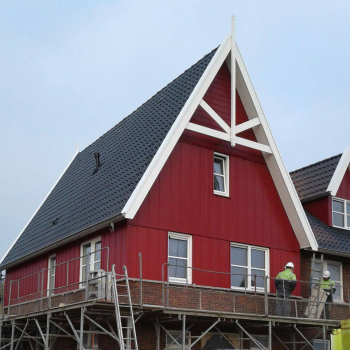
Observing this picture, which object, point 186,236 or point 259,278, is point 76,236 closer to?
point 186,236

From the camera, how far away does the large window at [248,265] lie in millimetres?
23016

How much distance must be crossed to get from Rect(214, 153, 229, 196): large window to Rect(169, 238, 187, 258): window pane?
230 centimetres

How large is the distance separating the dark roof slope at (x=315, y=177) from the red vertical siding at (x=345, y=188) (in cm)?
67

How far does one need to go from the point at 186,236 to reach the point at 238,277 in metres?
2.29

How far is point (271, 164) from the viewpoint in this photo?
967 inches

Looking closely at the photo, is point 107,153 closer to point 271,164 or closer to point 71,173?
point 71,173

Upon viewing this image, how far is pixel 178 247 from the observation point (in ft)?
72.0

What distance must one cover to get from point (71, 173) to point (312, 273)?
35.5ft

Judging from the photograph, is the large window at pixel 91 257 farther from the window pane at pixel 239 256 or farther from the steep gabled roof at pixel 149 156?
the window pane at pixel 239 256

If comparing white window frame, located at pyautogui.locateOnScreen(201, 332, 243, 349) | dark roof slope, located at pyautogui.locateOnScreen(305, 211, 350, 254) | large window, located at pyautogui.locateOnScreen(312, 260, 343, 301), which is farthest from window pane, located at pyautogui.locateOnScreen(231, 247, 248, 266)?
large window, located at pyautogui.locateOnScreen(312, 260, 343, 301)

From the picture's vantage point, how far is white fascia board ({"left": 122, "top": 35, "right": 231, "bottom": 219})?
20234mm

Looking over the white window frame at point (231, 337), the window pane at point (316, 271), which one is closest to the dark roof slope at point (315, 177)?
the window pane at point (316, 271)

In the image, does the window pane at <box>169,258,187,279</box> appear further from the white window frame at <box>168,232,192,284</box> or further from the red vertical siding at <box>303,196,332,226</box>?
the red vertical siding at <box>303,196,332,226</box>

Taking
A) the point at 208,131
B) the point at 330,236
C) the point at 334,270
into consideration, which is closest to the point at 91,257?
the point at 208,131
